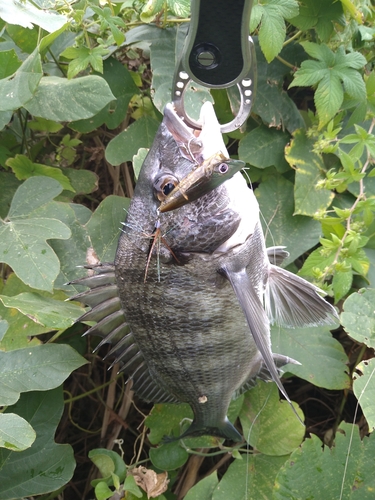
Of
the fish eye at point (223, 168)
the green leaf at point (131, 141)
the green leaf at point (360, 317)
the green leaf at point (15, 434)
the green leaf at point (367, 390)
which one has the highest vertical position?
the fish eye at point (223, 168)

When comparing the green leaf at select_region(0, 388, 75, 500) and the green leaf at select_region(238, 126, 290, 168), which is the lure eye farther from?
the green leaf at select_region(0, 388, 75, 500)

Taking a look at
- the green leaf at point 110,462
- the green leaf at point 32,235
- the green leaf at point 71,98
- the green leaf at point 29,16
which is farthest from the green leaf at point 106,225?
the green leaf at point 110,462

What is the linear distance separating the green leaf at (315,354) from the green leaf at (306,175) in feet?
1.14

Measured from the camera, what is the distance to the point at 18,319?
1.49 meters

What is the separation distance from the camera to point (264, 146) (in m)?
1.68

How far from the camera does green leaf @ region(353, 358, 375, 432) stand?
1261 mm

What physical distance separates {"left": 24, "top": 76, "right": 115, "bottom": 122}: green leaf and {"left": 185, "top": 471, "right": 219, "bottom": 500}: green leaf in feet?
3.48

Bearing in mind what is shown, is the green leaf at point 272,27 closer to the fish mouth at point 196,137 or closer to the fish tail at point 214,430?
the fish mouth at point 196,137

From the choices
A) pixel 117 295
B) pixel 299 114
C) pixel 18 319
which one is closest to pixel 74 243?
pixel 18 319

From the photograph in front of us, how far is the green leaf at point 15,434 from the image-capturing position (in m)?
1.23

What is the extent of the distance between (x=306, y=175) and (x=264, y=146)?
16 centimetres

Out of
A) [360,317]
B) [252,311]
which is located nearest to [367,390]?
[360,317]

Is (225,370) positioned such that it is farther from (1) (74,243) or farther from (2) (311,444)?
(1) (74,243)

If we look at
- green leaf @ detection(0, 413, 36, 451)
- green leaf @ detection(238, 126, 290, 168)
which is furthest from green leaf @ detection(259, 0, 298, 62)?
green leaf @ detection(0, 413, 36, 451)
